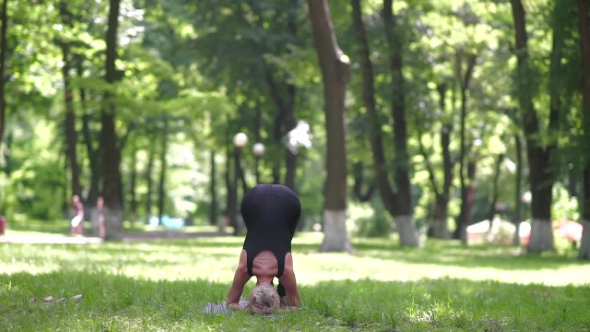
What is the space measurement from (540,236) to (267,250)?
2075 centimetres

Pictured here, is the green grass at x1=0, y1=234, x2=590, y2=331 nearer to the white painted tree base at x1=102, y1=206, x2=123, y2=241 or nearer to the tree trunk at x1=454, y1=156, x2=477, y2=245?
the white painted tree base at x1=102, y1=206, x2=123, y2=241

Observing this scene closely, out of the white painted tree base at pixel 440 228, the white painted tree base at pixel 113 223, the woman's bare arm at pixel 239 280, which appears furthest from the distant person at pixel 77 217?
the woman's bare arm at pixel 239 280

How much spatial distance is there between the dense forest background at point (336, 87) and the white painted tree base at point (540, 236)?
4cm

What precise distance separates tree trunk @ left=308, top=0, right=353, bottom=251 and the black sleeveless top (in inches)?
605

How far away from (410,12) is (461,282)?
19.9m

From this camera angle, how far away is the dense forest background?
81.1 feet

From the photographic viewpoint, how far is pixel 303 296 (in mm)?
10836

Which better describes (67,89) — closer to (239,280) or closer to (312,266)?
(312,266)

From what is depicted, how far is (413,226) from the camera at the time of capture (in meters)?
31.0

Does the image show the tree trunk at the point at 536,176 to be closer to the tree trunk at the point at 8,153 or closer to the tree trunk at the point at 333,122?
the tree trunk at the point at 333,122

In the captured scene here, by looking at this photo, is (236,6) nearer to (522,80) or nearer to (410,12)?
(410,12)

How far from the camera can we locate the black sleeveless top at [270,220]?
9.19 metres

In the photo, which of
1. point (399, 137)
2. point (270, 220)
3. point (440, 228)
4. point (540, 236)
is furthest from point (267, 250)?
point (440, 228)

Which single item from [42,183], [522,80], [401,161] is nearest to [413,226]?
[401,161]
